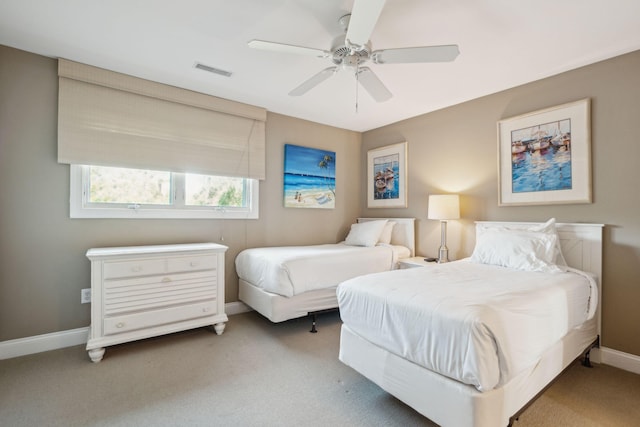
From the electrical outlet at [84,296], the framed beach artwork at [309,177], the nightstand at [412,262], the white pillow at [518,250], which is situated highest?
the framed beach artwork at [309,177]

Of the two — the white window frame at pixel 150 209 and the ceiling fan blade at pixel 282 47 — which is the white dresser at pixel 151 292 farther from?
the ceiling fan blade at pixel 282 47

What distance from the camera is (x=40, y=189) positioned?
2.44 meters

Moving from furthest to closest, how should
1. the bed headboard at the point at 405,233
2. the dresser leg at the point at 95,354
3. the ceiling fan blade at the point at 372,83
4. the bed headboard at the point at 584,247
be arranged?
the bed headboard at the point at 405,233, the bed headboard at the point at 584,247, the dresser leg at the point at 95,354, the ceiling fan blade at the point at 372,83

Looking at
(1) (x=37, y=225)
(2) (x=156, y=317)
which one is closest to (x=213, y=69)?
(1) (x=37, y=225)

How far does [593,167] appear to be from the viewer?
2.42 m

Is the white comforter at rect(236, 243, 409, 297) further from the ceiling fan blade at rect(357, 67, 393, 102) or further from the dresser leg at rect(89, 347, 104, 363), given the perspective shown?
the ceiling fan blade at rect(357, 67, 393, 102)

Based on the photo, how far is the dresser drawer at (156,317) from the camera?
232 cm

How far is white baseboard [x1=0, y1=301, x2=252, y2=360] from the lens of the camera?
2293 mm

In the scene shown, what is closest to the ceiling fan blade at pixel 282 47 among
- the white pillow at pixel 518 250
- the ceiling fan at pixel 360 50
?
the ceiling fan at pixel 360 50

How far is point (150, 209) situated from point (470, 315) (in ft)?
9.41

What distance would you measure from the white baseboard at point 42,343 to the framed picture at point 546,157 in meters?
4.10

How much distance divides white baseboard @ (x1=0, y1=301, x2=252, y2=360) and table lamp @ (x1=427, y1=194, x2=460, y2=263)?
3516 mm

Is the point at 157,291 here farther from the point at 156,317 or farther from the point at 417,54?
the point at 417,54

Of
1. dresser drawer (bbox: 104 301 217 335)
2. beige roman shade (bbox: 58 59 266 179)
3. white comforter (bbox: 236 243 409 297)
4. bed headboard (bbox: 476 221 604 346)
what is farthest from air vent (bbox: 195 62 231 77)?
bed headboard (bbox: 476 221 604 346)
